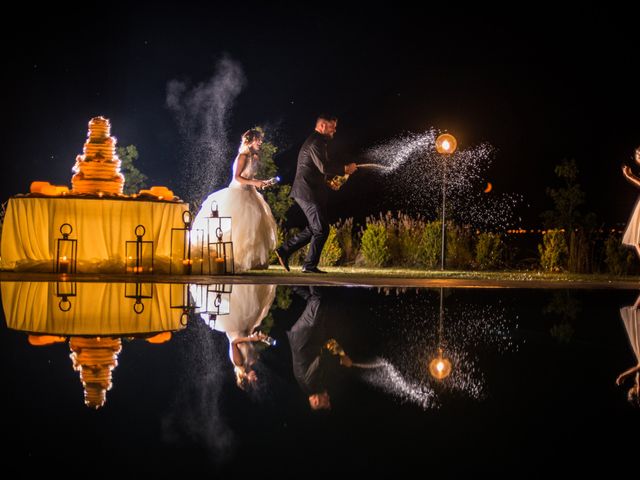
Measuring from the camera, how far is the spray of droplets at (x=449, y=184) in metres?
18.9

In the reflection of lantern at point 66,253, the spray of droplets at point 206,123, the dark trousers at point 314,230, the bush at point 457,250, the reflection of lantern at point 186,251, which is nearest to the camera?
the reflection of lantern at point 66,253

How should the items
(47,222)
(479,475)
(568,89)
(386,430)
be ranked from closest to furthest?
A: 1. (479,475)
2. (386,430)
3. (47,222)
4. (568,89)

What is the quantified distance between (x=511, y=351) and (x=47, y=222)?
7170mm

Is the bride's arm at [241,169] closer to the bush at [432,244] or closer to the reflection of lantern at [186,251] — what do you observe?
the reflection of lantern at [186,251]

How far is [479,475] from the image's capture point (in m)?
1.67

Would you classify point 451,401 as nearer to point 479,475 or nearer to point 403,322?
point 479,475

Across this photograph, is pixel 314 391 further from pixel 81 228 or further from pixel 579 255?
pixel 579 255

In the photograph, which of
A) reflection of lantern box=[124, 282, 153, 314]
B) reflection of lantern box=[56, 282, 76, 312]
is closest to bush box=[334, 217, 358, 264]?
reflection of lantern box=[124, 282, 153, 314]

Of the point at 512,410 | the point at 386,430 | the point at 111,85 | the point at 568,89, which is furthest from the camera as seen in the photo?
the point at 568,89

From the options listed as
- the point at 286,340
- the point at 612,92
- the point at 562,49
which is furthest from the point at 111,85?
the point at 286,340

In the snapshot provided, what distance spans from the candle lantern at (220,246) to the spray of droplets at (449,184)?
7905mm

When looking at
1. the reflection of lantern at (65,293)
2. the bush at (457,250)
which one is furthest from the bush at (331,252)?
the reflection of lantern at (65,293)

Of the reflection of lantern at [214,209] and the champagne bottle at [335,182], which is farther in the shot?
the champagne bottle at [335,182]

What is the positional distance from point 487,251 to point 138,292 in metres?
7.93
